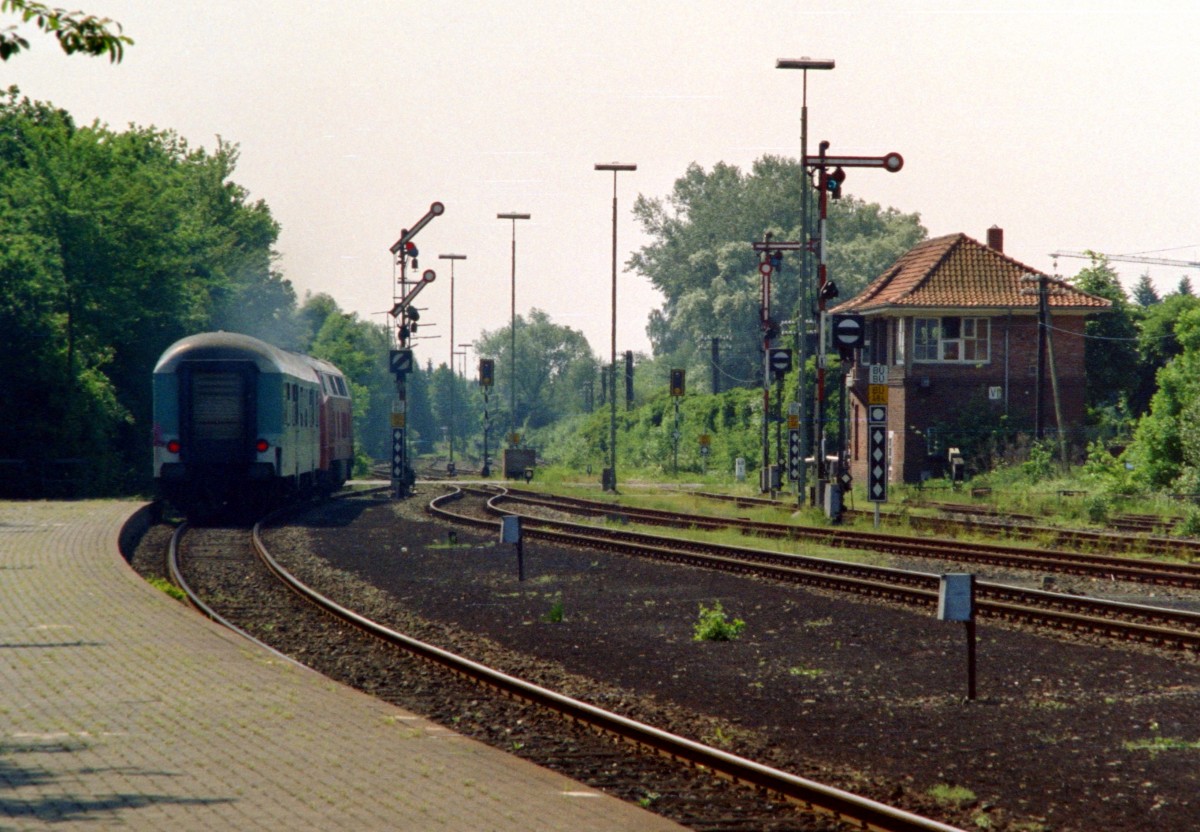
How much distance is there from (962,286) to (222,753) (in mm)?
46790

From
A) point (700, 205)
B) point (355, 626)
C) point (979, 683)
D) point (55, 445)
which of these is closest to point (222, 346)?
point (55, 445)

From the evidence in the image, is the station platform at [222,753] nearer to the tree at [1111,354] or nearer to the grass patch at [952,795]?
the grass patch at [952,795]

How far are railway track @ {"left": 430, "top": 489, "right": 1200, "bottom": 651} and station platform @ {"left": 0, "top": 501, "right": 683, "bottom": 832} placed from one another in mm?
7322

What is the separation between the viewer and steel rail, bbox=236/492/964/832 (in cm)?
727

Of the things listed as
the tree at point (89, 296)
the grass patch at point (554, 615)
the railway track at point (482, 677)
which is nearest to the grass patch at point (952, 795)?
the railway track at point (482, 677)

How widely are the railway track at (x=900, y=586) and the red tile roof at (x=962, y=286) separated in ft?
77.7

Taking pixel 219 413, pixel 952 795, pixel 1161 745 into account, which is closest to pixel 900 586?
pixel 1161 745

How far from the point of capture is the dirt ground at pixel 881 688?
822cm

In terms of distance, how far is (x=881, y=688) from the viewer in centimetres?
1152

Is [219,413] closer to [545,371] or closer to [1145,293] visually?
[1145,293]

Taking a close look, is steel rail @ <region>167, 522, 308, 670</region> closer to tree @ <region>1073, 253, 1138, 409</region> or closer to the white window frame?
the white window frame

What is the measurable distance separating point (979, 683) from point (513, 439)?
57.4 meters

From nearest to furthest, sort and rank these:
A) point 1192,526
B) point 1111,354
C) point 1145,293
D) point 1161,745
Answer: point 1161,745, point 1192,526, point 1111,354, point 1145,293

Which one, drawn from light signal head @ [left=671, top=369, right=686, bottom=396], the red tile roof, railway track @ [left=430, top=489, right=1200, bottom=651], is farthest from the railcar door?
the red tile roof
